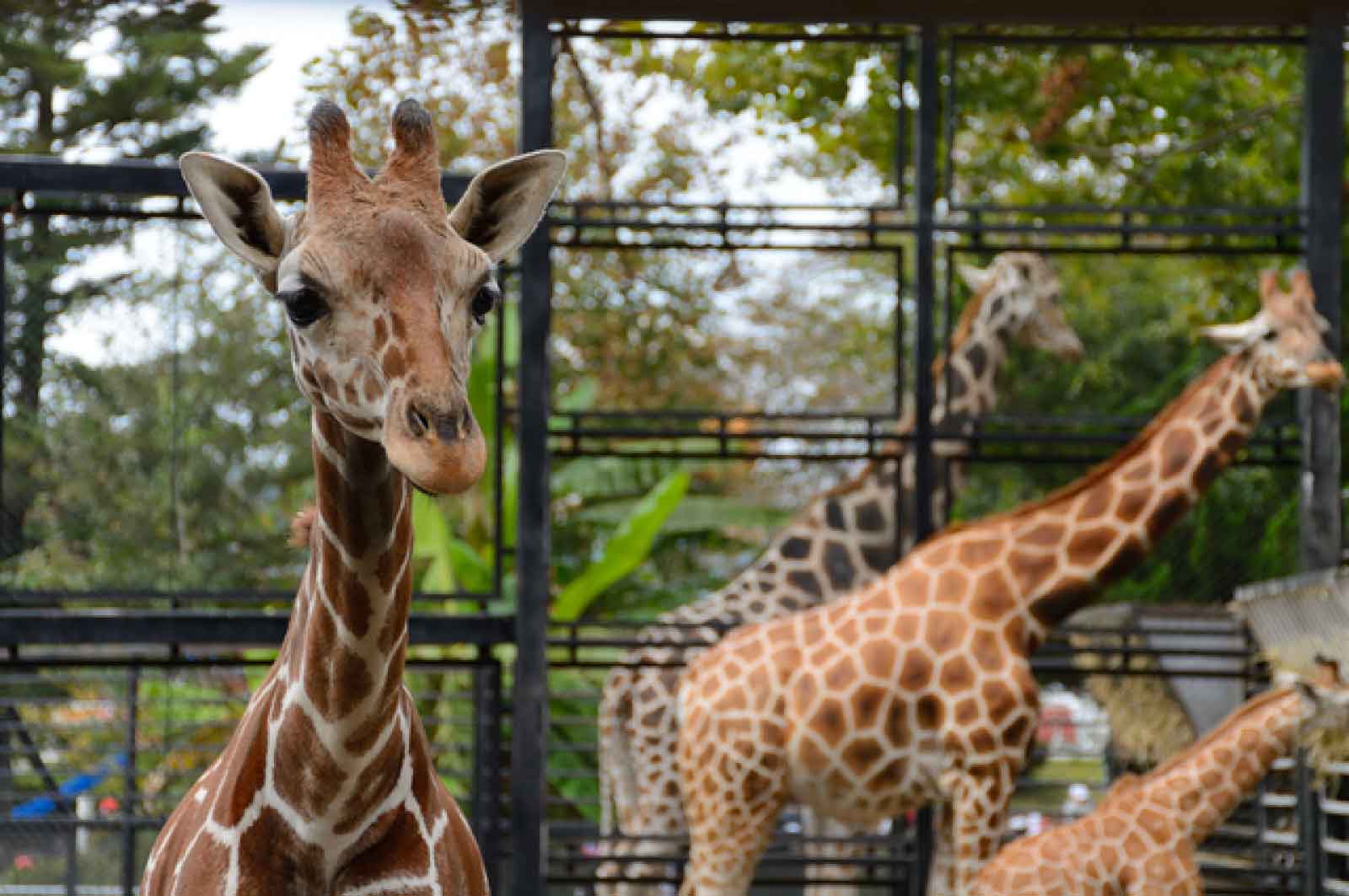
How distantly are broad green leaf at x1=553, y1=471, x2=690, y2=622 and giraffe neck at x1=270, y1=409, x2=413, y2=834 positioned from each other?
7.17 meters

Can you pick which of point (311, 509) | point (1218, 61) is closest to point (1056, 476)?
point (1218, 61)

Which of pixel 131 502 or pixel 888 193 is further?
pixel 888 193

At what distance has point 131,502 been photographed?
750 centimetres

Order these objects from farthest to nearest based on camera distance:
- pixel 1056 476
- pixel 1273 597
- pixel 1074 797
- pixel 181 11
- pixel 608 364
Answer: pixel 608 364
pixel 1056 476
pixel 1074 797
pixel 181 11
pixel 1273 597

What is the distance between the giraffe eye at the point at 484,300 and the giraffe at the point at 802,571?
4.60 metres

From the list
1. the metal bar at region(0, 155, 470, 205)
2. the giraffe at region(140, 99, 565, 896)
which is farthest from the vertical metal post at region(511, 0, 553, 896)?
the giraffe at region(140, 99, 565, 896)

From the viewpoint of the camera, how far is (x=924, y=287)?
7715 millimetres

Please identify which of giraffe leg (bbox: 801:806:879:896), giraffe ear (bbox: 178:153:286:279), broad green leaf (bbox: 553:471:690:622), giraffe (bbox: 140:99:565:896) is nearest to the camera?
giraffe (bbox: 140:99:565:896)

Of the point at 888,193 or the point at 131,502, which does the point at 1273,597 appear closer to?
the point at 131,502

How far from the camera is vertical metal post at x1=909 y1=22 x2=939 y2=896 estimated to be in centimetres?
768

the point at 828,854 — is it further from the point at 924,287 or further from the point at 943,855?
the point at 924,287

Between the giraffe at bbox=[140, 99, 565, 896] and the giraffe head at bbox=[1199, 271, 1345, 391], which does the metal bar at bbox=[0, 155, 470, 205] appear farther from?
the giraffe at bbox=[140, 99, 565, 896]

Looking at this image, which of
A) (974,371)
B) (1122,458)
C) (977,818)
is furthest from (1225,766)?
(974,371)

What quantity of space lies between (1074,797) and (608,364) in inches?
213
